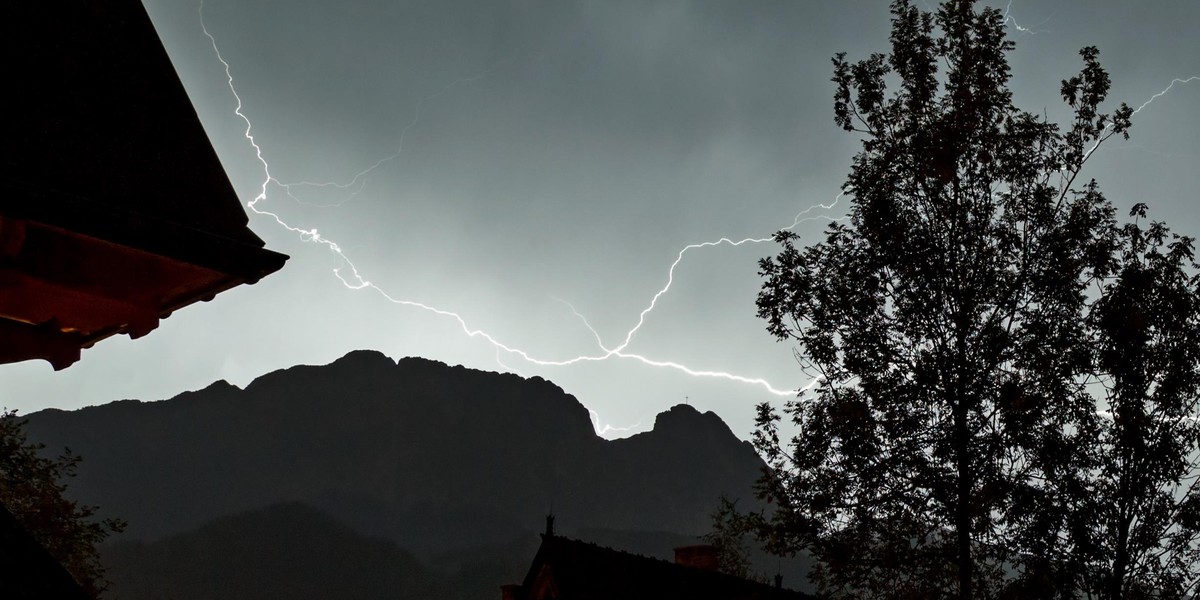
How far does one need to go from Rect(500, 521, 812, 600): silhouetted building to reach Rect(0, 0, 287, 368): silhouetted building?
2234 centimetres

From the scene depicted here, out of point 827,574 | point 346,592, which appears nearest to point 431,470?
point 346,592

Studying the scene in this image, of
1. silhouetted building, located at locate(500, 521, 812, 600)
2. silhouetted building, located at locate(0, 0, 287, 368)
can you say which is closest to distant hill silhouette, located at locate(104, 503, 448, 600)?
silhouetted building, located at locate(500, 521, 812, 600)

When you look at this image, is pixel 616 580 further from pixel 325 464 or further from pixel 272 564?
pixel 325 464

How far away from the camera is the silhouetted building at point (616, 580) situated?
24.6 meters

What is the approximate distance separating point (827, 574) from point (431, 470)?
593ft

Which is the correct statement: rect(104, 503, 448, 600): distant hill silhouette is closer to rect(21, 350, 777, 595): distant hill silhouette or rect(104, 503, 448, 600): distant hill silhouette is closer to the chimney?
rect(21, 350, 777, 595): distant hill silhouette

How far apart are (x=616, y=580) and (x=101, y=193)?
2355cm

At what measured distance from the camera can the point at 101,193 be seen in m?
2.69

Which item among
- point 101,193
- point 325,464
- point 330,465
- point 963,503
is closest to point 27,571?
point 101,193

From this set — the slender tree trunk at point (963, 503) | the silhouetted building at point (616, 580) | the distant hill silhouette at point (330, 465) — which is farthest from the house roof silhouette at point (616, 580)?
the distant hill silhouette at point (330, 465)

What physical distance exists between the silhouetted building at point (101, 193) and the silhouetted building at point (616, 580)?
22.3 meters

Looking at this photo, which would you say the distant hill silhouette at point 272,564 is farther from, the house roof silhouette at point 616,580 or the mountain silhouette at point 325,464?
the house roof silhouette at point 616,580

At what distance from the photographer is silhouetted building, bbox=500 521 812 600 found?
80.6 ft

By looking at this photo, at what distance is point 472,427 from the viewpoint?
19712cm
